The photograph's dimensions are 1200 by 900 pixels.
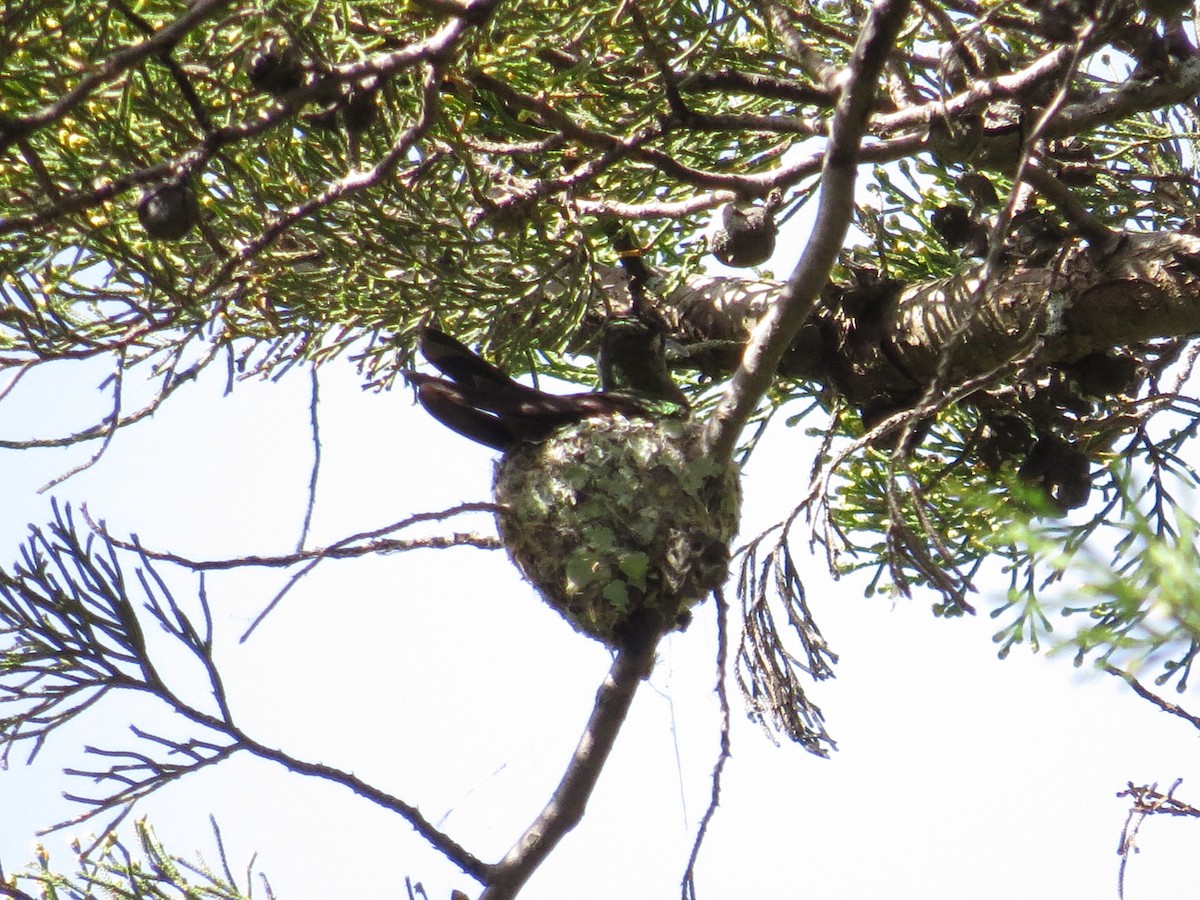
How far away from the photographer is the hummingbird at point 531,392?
355 centimetres

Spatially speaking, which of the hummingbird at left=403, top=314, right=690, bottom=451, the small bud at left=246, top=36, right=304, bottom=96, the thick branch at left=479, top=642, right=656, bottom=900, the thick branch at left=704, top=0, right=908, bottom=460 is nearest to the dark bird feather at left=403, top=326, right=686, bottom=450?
the hummingbird at left=403, top=314, right=690, bottom=451

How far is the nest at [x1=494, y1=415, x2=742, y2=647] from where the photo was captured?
3232 millimetres

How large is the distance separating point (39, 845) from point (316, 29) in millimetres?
2241

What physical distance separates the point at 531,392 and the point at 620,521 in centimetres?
58

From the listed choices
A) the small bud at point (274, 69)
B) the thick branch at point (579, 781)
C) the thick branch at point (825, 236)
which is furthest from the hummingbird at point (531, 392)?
the small bud at point (274, 69)

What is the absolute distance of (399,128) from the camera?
291cm

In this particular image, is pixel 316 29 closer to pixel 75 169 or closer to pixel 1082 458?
pixel 75 169

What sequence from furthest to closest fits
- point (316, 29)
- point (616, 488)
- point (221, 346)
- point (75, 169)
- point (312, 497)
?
1. point (221, 346)
2. point (616, 488)
3. point (312, 497)
4. point (316, 29)
5. point (75, 169)

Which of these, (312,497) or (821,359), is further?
(821,359)

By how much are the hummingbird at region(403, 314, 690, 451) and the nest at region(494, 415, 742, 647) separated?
7 cm

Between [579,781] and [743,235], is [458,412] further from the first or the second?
[579,781]

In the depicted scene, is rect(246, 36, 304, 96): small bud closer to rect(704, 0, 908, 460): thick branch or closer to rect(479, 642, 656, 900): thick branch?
rect(704, 0, 908, 460): thick branch

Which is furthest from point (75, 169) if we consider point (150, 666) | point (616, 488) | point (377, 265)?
point (616, 488)

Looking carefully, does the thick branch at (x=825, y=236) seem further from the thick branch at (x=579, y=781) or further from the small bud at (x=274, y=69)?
the small bud at (x=274, y=69)
